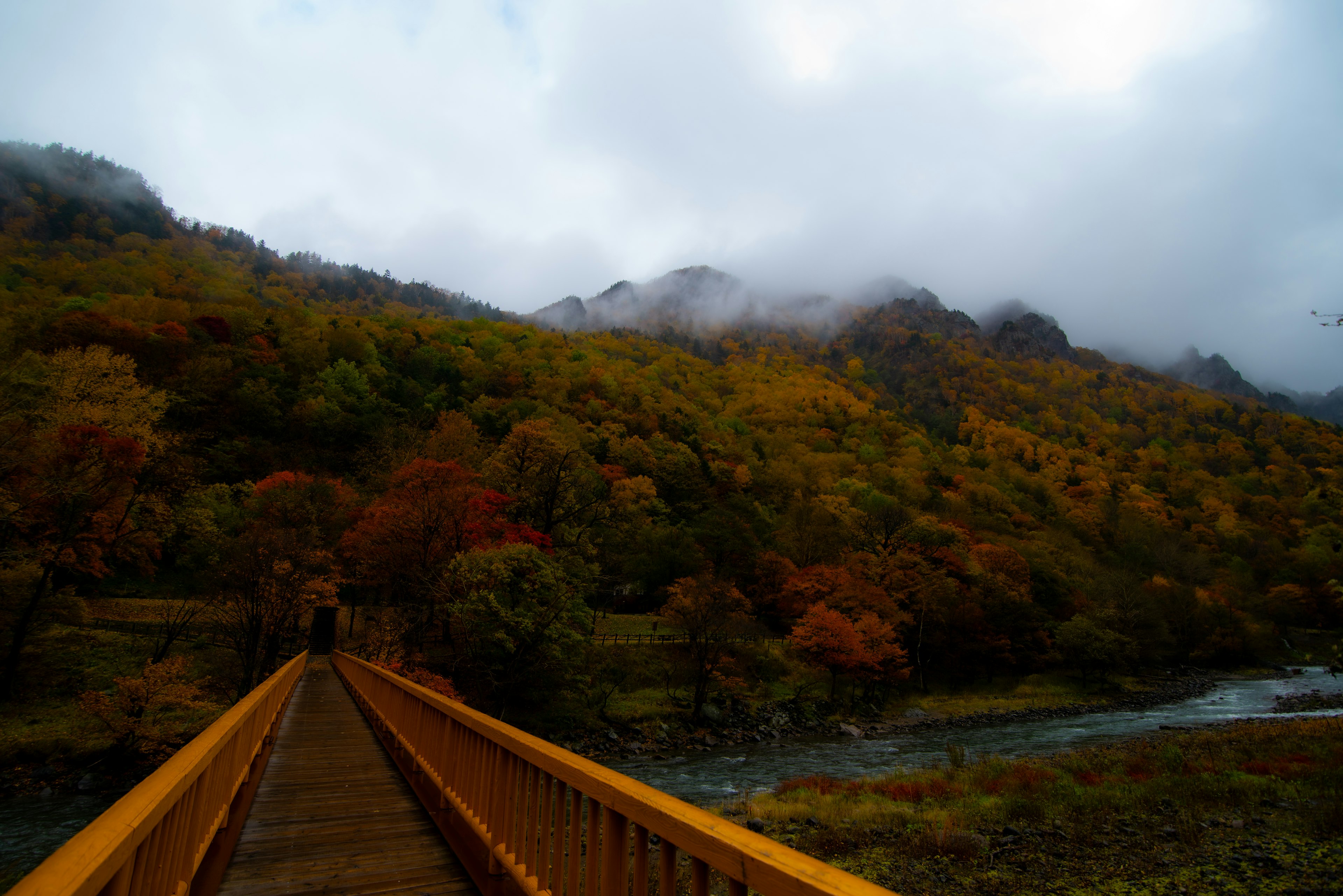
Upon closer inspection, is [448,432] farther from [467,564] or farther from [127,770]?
[127,770]

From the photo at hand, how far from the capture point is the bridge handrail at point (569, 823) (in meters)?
1.69

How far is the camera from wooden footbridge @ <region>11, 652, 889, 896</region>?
1.81 m

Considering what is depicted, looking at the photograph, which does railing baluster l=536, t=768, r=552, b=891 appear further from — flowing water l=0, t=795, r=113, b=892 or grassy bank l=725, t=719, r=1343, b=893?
flowing water l=0, t=795, r=113, b=892

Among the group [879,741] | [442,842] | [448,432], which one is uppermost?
[448,432]

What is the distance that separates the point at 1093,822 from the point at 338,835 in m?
14.0

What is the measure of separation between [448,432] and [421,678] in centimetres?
3477

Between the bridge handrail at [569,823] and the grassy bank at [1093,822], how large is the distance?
312 inches

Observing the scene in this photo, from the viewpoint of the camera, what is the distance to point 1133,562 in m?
68.1

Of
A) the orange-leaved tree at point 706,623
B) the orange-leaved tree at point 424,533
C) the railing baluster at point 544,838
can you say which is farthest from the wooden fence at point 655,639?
the railing baluster at point 544,838

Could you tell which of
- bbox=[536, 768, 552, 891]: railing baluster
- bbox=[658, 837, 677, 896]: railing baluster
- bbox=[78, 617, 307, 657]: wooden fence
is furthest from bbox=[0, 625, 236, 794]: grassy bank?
bbox=[658, 837, 677, 896]: railing baluster

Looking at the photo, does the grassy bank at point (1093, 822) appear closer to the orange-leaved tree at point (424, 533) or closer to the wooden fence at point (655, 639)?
the wooden fence at point (655, 639)

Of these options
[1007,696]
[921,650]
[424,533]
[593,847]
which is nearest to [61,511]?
[424,533]

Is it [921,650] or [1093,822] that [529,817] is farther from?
[921,650]

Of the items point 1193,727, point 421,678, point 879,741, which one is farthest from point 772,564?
point 421,678
